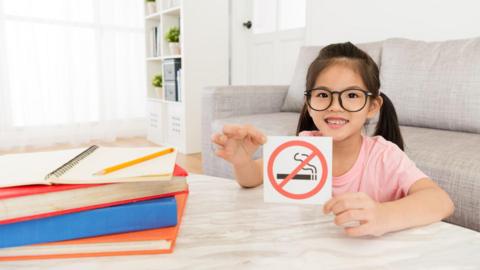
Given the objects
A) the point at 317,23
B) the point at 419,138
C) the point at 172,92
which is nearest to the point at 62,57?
the point at 172,92

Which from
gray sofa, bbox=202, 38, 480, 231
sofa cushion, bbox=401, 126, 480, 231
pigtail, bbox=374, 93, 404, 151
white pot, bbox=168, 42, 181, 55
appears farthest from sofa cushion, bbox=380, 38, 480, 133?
white pot, bbox=168, 42, 181, 55

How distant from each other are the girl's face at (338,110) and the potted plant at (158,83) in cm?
283

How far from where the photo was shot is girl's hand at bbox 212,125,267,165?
2.02ft

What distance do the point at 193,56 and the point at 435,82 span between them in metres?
1.89

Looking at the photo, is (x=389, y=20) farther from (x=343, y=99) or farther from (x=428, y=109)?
(x=343, y=99)

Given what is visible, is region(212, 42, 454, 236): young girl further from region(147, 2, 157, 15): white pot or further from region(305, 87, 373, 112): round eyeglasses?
region(147, 2, 157, 15): white pot

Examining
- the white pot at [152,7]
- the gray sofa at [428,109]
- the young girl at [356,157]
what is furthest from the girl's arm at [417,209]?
the white pot at [152,7]

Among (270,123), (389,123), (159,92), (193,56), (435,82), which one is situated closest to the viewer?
(389,123)

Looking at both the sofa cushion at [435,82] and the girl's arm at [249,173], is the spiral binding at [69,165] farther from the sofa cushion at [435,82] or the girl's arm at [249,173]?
the sofa cushion at [435,82]

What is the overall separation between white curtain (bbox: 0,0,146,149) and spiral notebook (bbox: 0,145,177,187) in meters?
2.92

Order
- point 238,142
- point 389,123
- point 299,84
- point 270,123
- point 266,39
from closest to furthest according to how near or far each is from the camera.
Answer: point 238,142, point 389,123, point 270,123, point 299,84, point 266,39

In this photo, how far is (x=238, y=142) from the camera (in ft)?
2.22

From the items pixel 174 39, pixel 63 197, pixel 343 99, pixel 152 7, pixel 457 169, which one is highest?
pixel 152 7

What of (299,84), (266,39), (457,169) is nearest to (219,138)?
(457,169)
